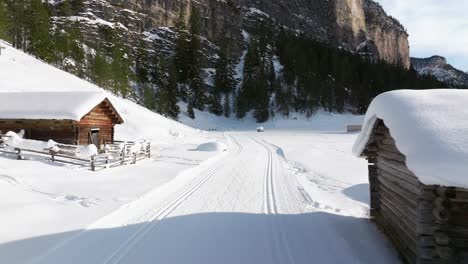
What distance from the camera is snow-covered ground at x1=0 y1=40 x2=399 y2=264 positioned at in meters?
8.15

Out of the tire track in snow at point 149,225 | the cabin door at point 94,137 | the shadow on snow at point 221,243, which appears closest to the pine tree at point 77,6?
the cabin door at point 94,137

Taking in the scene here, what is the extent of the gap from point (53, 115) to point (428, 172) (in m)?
21.3

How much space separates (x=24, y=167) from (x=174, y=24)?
104323mm

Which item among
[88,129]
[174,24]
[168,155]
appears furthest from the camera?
[174,24]

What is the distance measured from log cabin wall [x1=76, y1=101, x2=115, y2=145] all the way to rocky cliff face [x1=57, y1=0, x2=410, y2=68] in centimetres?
7232

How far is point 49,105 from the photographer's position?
→ 75.5 ft

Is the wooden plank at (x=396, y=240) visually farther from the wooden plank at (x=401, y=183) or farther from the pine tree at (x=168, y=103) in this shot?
the pine tree at (x=168, y=103)

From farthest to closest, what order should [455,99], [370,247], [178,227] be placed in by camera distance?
[178,227] → [370,247] → [455,99]

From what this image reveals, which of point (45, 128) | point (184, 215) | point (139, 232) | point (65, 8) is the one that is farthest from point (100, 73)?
point (139, 232)

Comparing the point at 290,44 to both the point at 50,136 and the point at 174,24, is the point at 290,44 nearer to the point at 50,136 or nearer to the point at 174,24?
the point at 174,24

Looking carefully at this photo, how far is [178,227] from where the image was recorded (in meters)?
9.91

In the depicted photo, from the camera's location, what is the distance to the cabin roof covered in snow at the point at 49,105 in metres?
21.9

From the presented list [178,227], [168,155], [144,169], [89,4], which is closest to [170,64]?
[89,4]

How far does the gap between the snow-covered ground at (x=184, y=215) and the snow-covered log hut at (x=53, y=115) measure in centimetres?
407
